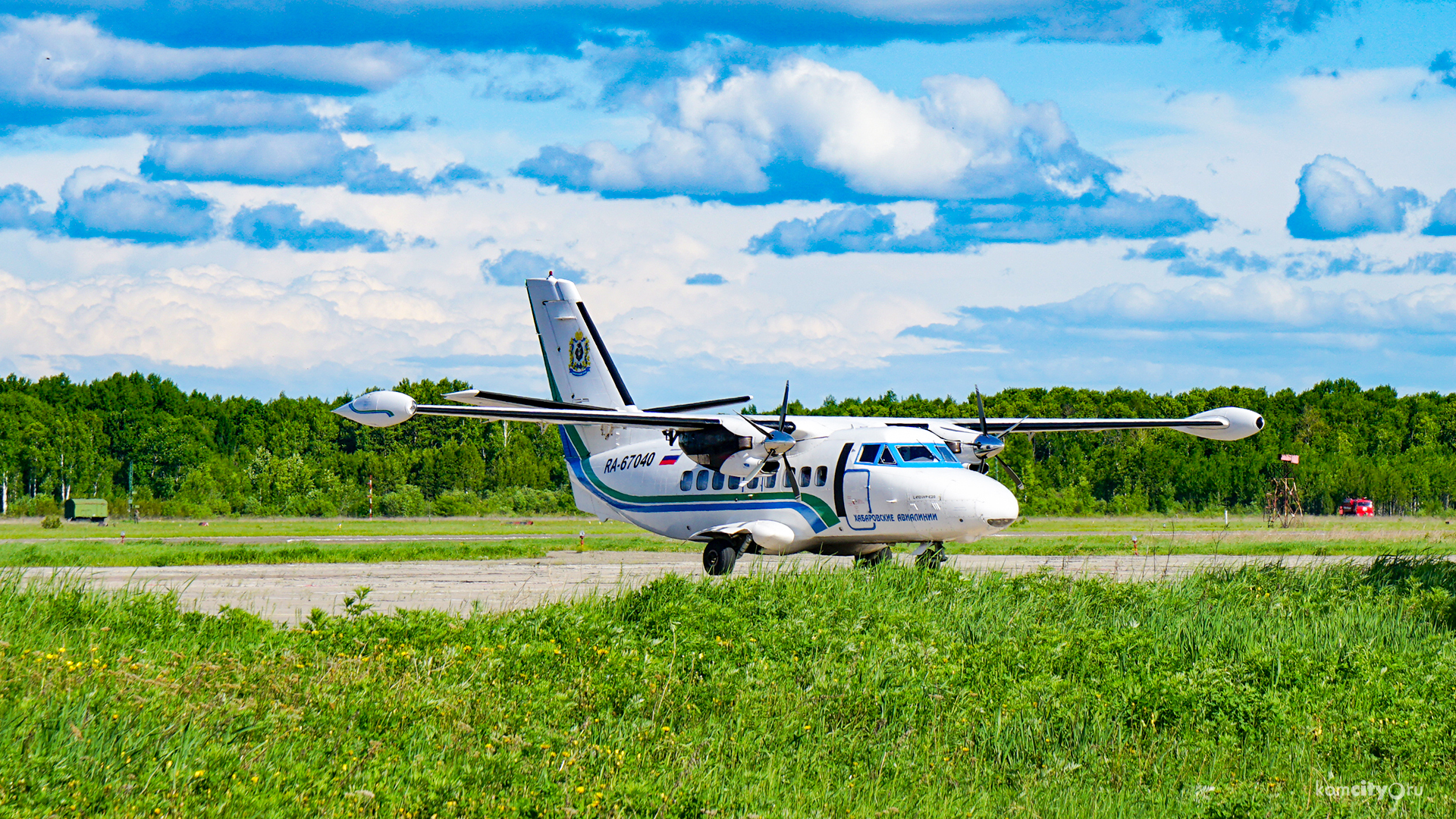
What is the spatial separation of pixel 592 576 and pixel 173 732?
1550cm

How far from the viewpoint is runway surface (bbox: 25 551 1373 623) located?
17.6 metres

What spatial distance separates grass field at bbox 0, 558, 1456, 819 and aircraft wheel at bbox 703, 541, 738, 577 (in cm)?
855

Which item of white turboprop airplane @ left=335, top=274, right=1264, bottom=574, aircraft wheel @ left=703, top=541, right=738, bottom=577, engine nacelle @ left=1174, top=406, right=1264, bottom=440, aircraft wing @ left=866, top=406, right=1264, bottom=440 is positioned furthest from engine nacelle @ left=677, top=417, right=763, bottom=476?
engine nacelle @ left=1174, top=406, right=1264, bottom=440

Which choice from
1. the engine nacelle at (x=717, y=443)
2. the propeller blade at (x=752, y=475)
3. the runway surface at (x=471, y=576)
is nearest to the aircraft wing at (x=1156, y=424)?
the runway surface at (x=471, y=576)

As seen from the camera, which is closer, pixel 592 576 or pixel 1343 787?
pixel 1343 787

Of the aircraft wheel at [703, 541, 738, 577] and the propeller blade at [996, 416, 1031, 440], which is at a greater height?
the propeller blade at [996, 416, 1031, 440]

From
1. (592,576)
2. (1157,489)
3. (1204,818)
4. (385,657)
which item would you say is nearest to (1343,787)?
(1204,818)

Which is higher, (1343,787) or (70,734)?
(70,734)

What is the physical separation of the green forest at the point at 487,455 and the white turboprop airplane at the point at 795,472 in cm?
4730

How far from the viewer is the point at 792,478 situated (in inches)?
879

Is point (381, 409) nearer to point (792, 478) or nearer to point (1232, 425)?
point (792, 478)

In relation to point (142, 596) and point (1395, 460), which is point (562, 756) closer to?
point (142, 596)

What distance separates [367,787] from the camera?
720 cm

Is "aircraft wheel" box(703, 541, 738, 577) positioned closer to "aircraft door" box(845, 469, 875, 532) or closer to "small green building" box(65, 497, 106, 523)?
"aircraft door" box(845, 469, 875, 532)
